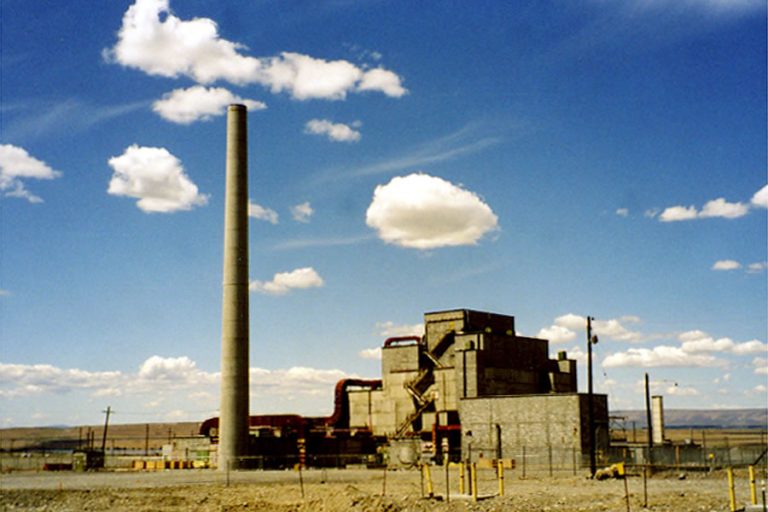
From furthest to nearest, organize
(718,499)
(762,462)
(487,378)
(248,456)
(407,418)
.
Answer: (407,418)
(487,378)
(248,456)
(762,462)
(718,499)

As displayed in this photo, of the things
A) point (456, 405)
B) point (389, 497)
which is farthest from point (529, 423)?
point (389, 497)

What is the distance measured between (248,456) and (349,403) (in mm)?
19971

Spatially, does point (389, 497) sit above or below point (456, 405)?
below

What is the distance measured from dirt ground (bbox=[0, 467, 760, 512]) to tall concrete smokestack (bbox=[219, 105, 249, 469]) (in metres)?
16.5

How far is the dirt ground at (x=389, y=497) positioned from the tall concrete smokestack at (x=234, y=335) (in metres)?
16.5

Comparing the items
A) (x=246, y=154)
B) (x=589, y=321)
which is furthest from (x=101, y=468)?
(x=589, y=321)

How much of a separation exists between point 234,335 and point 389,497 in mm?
36900

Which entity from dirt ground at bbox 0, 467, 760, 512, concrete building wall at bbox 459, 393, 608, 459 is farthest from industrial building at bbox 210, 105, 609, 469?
dirt ground at bbox 0, 467, 760, 512

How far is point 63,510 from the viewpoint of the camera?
34.8m

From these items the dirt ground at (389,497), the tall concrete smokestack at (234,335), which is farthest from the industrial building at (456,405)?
the dirt ground at (389,497)

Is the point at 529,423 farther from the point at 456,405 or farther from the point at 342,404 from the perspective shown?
the point at 342,404

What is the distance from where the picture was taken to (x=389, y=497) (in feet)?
106

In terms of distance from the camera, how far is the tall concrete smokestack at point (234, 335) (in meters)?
67.0

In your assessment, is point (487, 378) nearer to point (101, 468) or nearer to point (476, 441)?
point (476, 441)
